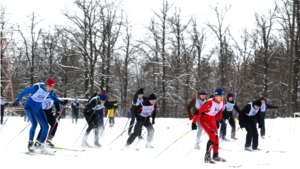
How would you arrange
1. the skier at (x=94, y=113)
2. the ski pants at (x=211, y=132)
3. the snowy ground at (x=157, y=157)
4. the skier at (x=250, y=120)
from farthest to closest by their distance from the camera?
the skier at (x=94, y=113) < the skier at (x=250, y=120) < the ski pants at (x=211, y=132) < the snowy ground at (x=157, y=157)

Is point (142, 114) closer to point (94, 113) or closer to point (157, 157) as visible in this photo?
point (94, 113)

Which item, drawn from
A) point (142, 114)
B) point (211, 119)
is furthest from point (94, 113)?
point (211, 119)

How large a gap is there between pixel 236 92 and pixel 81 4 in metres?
16.3

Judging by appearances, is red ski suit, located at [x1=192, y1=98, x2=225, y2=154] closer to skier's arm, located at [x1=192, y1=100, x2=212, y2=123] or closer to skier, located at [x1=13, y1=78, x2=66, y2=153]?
skier's arm, located at [x1=192, y1=100, x2=212, y2=123]

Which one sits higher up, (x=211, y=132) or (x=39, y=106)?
(x=39, y=106)

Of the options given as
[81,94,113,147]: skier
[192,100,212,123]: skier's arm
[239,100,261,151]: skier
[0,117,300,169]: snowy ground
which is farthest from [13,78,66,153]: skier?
[239,100,261,151]: skier

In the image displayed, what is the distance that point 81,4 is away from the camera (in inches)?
1211

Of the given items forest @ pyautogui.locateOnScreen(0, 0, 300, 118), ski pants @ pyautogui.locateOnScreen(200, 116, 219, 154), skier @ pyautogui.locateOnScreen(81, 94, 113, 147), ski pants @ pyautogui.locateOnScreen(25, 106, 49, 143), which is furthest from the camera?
forest @ pyautogui.locateOnScreen(0, 0, 300, 118)

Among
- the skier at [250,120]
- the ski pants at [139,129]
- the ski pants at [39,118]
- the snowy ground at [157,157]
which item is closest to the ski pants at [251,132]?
the skier at [250,120]

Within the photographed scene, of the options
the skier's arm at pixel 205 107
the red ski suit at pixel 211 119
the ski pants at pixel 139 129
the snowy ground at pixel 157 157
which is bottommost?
the snowy ground at pixel 157 157

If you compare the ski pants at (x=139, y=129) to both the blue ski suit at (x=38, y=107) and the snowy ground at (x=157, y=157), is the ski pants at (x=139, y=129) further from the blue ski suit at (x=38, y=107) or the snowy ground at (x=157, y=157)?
the blue ski suit at (x=38, y=107)

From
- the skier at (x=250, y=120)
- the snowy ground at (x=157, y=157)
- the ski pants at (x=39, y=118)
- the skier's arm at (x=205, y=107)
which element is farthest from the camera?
the skier at (x=250, y=120)

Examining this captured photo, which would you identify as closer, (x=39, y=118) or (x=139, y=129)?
(x=39, y=118)

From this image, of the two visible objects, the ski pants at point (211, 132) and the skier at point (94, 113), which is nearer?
the ski pants at point (211, 132)
